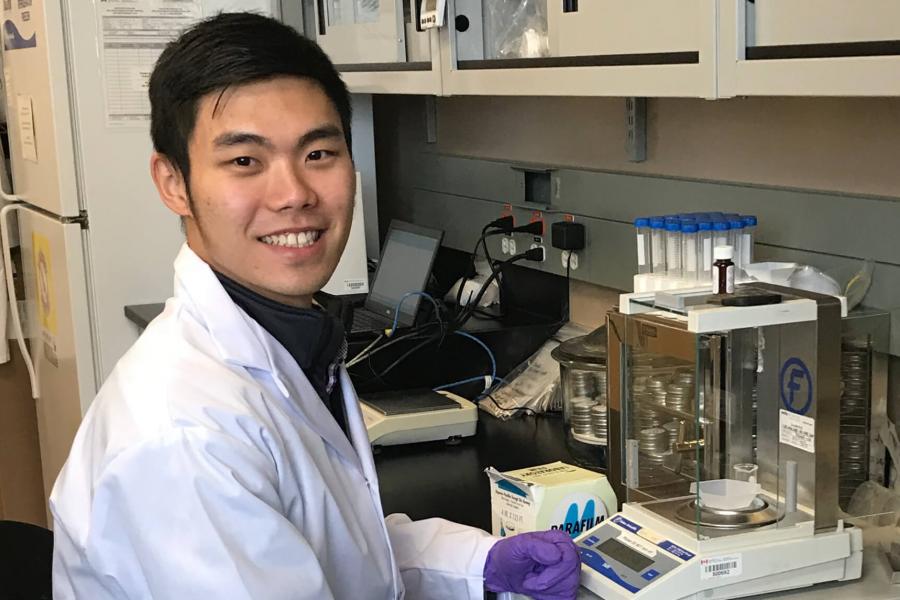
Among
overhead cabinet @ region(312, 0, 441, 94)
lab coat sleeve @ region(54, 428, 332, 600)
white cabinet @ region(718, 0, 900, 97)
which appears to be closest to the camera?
lab coat sleeve @ region(54, 428, 332, 600)

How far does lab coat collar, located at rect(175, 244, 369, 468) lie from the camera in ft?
4.37

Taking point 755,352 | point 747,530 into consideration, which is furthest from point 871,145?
point 747,530

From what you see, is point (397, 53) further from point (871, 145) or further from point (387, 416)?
point (871, 145)

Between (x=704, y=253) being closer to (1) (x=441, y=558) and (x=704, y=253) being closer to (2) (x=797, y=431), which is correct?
(2) (x=797, y=431)

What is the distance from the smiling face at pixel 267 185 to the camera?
1338 mm

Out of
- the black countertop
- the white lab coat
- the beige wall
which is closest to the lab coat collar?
the white lab coat

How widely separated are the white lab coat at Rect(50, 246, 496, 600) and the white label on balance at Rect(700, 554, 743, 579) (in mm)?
391

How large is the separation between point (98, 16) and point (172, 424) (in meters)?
1.88

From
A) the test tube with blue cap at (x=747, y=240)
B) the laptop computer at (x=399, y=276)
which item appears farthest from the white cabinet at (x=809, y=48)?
the laptop computer at (x=399, y=276)

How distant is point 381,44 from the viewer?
248 centimetres

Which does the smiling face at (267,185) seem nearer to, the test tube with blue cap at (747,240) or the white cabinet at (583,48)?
the white cabinet at (583,48)

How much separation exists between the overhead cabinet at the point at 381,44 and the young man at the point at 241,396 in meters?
0.87

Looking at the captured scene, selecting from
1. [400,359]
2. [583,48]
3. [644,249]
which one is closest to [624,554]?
[644,249]

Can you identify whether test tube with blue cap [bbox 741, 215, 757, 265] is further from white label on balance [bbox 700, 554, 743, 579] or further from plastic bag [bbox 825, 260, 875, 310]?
white label on balance [bbox 700, 554, 743, 579]
